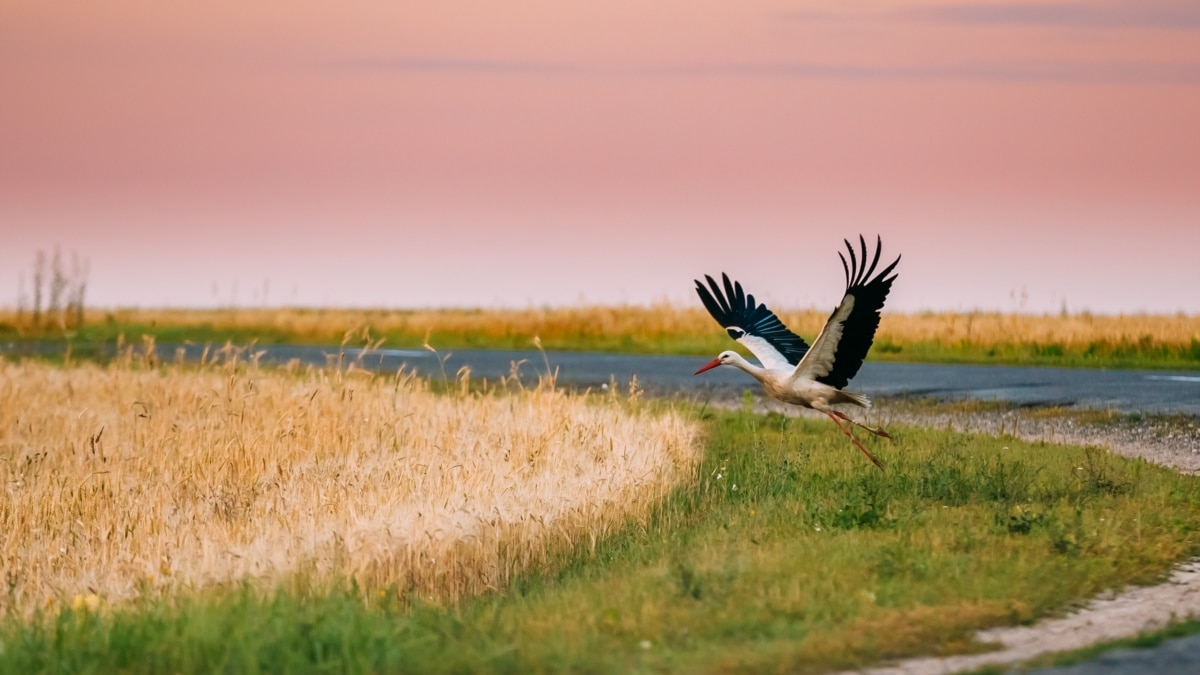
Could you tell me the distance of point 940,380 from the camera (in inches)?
902

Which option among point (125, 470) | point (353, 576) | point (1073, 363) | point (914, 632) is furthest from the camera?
point (1073, 363)

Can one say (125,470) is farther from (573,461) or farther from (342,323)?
(342,323)

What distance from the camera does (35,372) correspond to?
2041 cm

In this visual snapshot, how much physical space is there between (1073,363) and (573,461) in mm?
17161

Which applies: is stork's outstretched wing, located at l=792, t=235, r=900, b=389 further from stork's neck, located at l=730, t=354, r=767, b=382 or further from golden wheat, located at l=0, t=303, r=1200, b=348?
golden wheat, located at l=0, t=303, r=1200, b=348

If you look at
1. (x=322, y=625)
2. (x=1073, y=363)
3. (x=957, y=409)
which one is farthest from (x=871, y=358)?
(x=322, y=625)

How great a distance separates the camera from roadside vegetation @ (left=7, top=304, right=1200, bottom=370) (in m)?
27.8

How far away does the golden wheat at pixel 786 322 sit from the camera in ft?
96.5

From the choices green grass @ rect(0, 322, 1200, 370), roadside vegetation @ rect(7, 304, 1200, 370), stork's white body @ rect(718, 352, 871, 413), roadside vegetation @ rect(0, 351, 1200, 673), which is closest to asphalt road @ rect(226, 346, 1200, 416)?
green grass @ rect(0, 322, 1200, 370)

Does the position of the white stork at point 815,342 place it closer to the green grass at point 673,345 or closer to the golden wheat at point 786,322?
the green grass at point 673,345

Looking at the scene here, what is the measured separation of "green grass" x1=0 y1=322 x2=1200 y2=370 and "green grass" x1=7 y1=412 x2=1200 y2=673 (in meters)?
12.5

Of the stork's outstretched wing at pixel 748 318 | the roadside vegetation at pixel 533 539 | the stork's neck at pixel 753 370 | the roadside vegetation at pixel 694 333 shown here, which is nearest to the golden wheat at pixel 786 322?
the roadside vegetation at pixel 694 333

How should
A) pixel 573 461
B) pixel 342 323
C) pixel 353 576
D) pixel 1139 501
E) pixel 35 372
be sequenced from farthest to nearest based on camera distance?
1. pixel 342 323
2. pixel 35 372
3. pixel 573 461
4. pixel 1139 501
5. pixel 353 576

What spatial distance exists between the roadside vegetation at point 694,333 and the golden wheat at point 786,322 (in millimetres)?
31
